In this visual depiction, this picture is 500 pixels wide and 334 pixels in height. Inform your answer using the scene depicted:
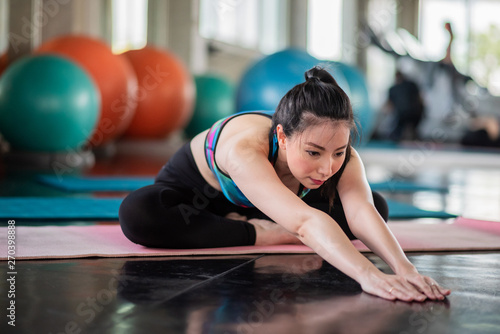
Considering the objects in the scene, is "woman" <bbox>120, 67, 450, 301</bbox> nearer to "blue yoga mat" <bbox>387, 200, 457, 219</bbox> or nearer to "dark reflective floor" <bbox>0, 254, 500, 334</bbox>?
"dark reflective floor" <bbox>0, 254, 500, 334</bbox>

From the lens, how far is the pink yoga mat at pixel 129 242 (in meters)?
1.73

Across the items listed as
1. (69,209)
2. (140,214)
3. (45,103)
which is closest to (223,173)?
(140,214)

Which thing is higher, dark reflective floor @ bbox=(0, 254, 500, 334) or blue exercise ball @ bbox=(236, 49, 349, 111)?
blue exercise ball @ bbox=(236, 49, 349, 111)

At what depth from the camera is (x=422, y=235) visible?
2.21 metres

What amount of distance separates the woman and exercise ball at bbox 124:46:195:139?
424 centimetres

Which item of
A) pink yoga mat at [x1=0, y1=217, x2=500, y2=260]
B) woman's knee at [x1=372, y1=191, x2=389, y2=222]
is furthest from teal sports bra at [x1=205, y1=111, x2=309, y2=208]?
woman's knee at [x1=372, y1=191, x2=389, y2=222]

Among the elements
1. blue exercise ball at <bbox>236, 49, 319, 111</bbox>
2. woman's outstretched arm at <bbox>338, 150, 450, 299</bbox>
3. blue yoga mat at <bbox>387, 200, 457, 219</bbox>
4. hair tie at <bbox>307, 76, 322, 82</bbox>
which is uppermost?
hair tie at <bbox>307, 76, 322, 82</bbox>

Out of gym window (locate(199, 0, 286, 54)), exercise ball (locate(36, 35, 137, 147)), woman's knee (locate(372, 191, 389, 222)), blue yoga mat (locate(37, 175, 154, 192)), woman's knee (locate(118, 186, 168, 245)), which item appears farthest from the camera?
gym window (locate(199, 0, 286, 54))

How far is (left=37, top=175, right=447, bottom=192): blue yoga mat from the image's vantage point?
133 inches

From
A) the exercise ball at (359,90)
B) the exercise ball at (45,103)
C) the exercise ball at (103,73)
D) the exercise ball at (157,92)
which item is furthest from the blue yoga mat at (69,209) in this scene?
the exercise ball at (157,92)

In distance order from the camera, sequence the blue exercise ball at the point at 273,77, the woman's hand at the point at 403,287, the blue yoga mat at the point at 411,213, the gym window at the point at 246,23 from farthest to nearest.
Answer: the gym window at the point at 246,23
the blue exercise ball at the point at 273,77
the blue yoga mat at the point at 411,213
the woman's hand at the point at 403,287

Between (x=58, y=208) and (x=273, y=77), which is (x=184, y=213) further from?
(x=273, y=77)

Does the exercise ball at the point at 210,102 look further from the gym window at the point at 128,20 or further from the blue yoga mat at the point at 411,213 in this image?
the blue yoga mat at the point at 411,213

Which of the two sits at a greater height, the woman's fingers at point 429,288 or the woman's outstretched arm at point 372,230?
the woman's outstretched arm at point 372,230
